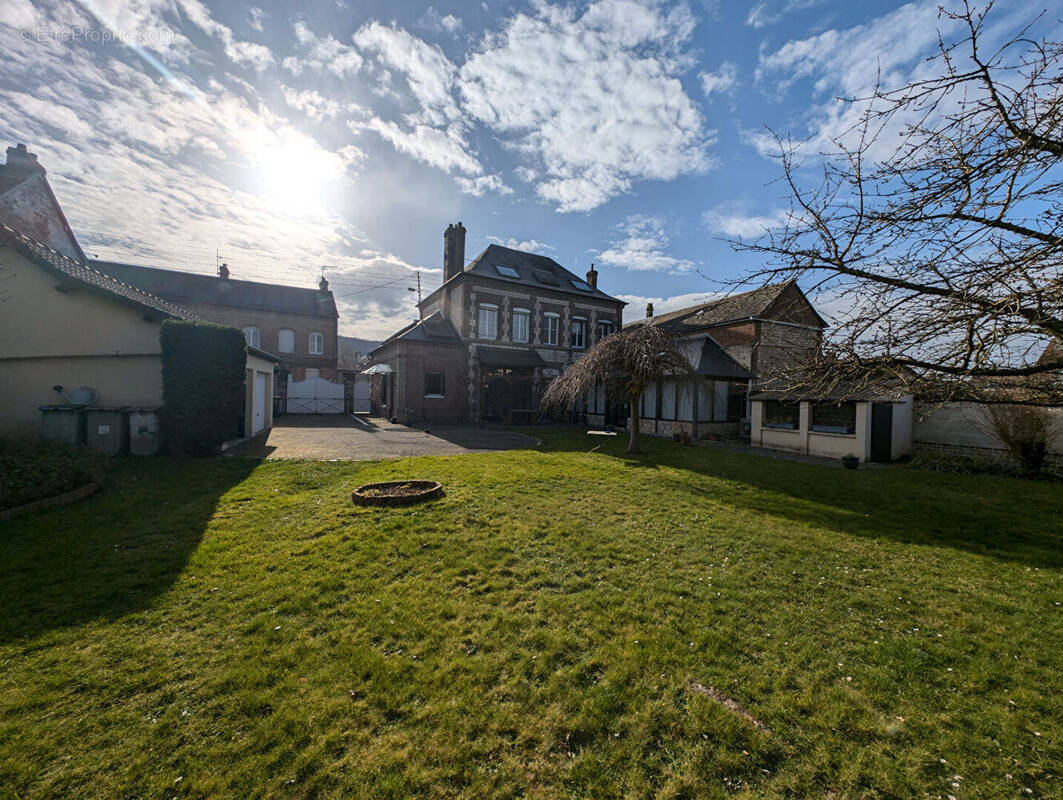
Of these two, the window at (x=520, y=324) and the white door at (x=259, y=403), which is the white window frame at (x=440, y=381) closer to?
the window at (x=520, y=324)

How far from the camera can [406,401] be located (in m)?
19.6

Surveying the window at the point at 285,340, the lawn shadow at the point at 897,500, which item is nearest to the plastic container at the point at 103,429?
the lawn shadow at the point at 897,500

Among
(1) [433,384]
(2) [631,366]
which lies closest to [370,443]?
(1) [433,384]

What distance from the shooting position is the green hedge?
910 cm

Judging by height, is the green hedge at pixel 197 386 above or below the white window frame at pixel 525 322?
below

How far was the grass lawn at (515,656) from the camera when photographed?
2041mm

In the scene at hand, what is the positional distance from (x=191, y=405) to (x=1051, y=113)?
1362 centimetres

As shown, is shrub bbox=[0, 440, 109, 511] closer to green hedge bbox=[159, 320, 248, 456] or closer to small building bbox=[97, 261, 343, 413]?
green hedge bbox=[159, 320, 248, 456]

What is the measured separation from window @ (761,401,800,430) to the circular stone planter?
1312 centimetres

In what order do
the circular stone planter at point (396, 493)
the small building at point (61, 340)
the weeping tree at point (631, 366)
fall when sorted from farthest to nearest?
the weeping tree at point (631, 366) < the small building at point (61, 340) < the circular stone planter at point (396, 493)

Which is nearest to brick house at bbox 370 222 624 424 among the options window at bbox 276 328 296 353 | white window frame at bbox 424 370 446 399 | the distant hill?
white window frame at bbox 424 370 446 399

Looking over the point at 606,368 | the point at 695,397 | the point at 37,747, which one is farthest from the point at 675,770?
the point at 695,397

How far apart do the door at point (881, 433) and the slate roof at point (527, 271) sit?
14693 millimetres

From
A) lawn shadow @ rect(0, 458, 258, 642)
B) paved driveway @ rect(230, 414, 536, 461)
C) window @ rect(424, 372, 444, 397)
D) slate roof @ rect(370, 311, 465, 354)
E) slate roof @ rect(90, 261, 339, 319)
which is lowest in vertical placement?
lawn shadow @ rect(0, 458, 258, 642)
